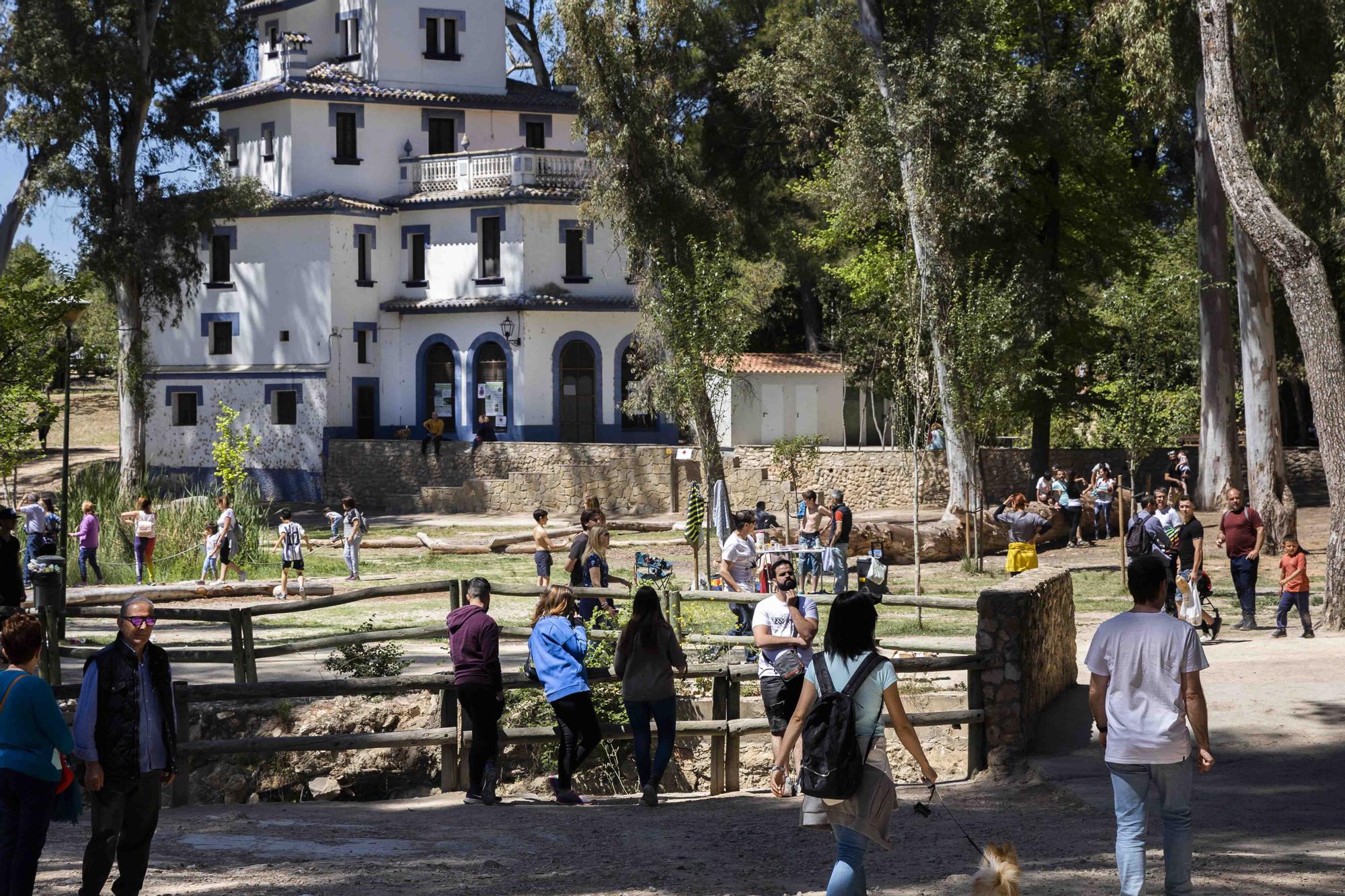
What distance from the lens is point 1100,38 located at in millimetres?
32062

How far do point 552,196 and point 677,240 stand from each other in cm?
1008

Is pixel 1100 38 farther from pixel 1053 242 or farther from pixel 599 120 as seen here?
pixel 599 120

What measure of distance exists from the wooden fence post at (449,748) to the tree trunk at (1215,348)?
25811 millimetres

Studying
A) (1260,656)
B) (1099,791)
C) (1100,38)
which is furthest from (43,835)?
(1100,38)

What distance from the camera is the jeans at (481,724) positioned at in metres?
11.0

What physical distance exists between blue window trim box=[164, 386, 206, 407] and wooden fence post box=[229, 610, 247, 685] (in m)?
35.4

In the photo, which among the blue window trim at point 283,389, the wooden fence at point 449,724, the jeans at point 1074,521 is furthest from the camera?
the blue window trim at point 283,389

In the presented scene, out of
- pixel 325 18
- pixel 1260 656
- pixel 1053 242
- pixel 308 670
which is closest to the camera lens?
pixel 1260 656

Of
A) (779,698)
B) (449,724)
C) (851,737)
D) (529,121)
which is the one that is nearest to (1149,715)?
(851,737)

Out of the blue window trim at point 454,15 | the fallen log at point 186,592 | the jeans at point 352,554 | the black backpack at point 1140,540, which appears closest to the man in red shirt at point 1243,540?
the black backpack at point 1140,540

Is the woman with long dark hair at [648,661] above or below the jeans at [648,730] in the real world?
above

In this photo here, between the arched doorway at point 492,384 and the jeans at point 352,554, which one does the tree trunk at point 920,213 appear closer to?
the jeans at point 352,554

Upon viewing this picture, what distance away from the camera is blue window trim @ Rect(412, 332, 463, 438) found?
47312 millimetres

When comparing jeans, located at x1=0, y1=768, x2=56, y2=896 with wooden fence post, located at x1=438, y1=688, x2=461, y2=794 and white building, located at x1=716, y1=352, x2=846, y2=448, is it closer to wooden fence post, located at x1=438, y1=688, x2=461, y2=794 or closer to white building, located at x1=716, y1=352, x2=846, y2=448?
wooden fence post, located at x1=438, y1=688, x2=461, y2=794
